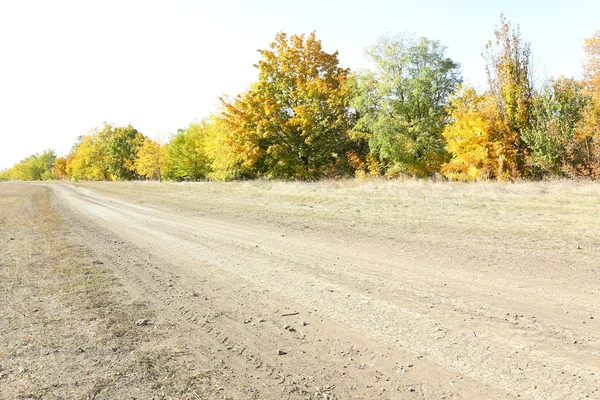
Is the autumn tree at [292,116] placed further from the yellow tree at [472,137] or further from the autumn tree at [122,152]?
the autumn tree at [122,152]

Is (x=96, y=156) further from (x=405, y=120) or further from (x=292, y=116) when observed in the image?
(x=405, y=120)

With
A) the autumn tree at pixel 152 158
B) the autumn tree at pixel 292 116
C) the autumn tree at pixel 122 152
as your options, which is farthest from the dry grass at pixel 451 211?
the autumn tree at pixel 122 152

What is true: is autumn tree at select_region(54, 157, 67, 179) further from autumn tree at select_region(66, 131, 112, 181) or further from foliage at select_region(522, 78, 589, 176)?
foliage at select_region(522, 78, 589, 176)

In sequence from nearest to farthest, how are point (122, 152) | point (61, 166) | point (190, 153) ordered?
point (190, 153)
point (122, 152)
point (61, 166)

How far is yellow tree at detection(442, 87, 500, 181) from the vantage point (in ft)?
77.2

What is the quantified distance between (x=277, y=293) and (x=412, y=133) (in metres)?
25.0

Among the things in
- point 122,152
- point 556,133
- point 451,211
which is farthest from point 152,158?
point 451,211

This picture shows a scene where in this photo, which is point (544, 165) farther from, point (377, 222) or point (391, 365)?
point (391, 365)

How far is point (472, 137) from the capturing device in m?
23.9

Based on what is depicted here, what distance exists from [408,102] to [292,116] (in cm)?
997

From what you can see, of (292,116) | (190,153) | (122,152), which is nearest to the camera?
(292,116)

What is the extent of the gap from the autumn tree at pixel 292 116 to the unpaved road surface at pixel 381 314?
2391 cm

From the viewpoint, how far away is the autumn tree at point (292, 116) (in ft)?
101

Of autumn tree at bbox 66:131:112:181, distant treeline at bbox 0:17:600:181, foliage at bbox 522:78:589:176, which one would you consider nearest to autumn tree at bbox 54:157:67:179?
autumn tree at bbox 66:131:112:181
